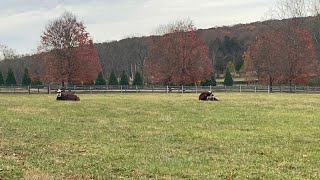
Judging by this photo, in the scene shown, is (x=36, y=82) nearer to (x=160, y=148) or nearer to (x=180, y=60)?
(x=180, y=60)

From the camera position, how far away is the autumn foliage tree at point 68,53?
63.9m

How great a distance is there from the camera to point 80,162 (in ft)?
34.4

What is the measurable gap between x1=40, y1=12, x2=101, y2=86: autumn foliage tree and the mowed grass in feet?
143

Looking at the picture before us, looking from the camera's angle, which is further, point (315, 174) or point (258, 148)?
point (258, 148)

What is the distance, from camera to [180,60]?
7019 cm

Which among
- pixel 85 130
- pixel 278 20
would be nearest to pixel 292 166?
pixel 85 130

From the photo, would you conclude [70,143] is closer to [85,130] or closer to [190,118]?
[85,130]

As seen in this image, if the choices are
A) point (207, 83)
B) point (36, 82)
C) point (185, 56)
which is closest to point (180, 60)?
point (185, 56)

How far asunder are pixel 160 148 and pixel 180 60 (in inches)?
2282

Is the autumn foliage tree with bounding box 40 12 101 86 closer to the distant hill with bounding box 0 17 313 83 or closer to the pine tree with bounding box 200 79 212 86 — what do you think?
the pine tree with bounding box 200 79 212 86

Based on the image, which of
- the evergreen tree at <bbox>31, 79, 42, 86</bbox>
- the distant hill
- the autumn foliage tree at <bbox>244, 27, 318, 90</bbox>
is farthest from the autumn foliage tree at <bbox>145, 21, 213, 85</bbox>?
the distant hill

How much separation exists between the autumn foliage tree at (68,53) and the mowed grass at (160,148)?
43596mm

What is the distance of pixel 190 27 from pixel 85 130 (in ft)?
195

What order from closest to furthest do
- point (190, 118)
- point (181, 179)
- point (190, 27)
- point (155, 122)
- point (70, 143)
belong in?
point (181, 179) → point (70, 143) → point (155, 122) → point (190, 118) → point (190, 27)
